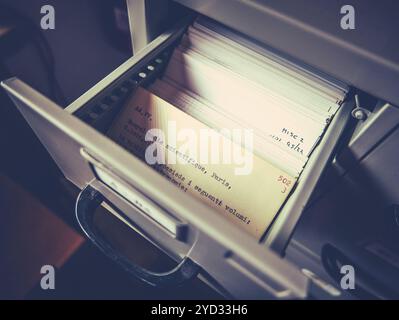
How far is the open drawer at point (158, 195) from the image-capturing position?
313 millimetres

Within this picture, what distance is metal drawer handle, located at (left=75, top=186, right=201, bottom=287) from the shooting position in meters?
0.47

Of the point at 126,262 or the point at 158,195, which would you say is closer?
the point at 158,195

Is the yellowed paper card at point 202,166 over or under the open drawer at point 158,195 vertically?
over

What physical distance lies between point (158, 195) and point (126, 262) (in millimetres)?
189

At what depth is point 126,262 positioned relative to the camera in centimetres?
48

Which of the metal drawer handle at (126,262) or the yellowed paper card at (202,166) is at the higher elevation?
the yellowed paper card at (202,166)

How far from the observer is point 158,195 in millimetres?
334

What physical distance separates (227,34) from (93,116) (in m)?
0.23

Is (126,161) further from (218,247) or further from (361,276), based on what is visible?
(361,276)

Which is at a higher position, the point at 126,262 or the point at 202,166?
the point at 202,166

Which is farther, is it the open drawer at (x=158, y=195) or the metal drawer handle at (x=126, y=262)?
the metal drawer handle at (x=126, y=262)

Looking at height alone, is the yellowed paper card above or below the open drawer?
above

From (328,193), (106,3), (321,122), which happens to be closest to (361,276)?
(328,193)

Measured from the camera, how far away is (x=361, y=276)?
73cm
